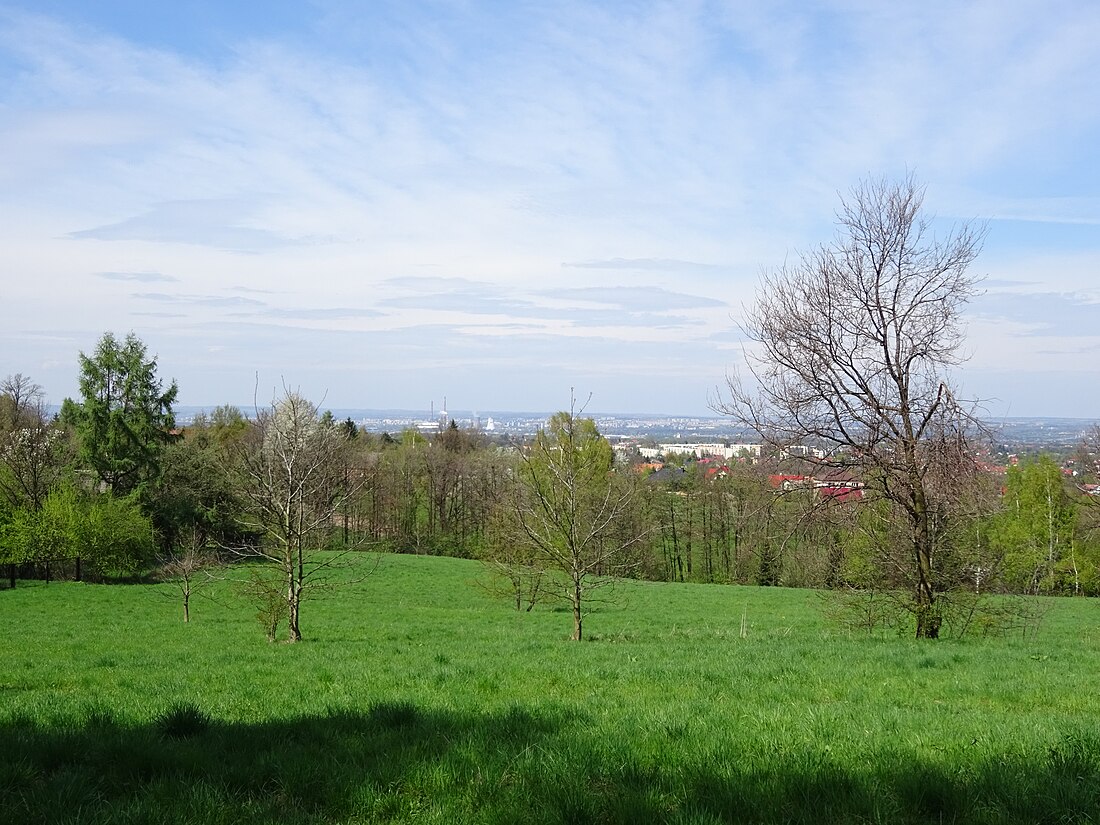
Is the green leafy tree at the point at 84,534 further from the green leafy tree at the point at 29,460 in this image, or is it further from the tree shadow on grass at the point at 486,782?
the tree shadow on grass at the point at 486,782

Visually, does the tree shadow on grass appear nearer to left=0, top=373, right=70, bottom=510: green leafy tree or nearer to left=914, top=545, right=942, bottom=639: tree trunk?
left=914, top=545, right=942, bottom=639: tree trunk

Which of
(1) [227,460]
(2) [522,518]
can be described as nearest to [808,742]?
(2) [522,518]

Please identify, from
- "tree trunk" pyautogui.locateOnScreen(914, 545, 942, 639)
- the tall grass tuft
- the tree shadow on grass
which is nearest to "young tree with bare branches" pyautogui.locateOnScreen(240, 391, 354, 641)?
the tall grass tuft

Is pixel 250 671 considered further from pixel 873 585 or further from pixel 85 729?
pixel 873 585

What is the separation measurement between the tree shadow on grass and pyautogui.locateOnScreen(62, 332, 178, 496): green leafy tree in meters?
46.5

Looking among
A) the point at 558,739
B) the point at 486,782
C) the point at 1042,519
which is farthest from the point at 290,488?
the point at 1042,519

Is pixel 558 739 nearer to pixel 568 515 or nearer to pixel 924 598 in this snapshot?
pixel 924 598

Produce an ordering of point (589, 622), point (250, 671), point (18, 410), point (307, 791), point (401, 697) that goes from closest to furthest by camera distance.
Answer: point (307, 791) < point (401, 697) < point (250, 671) < point (589, 622) < point (18, 410)

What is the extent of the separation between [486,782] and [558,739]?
981 millimetres

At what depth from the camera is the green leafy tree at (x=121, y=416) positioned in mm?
46500

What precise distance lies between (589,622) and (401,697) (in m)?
22.7

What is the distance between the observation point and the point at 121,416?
4728cm

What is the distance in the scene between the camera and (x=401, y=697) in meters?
7.03

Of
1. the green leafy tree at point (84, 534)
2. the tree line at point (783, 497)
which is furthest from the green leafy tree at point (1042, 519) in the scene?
the green leafy tree at point (84, 534)
